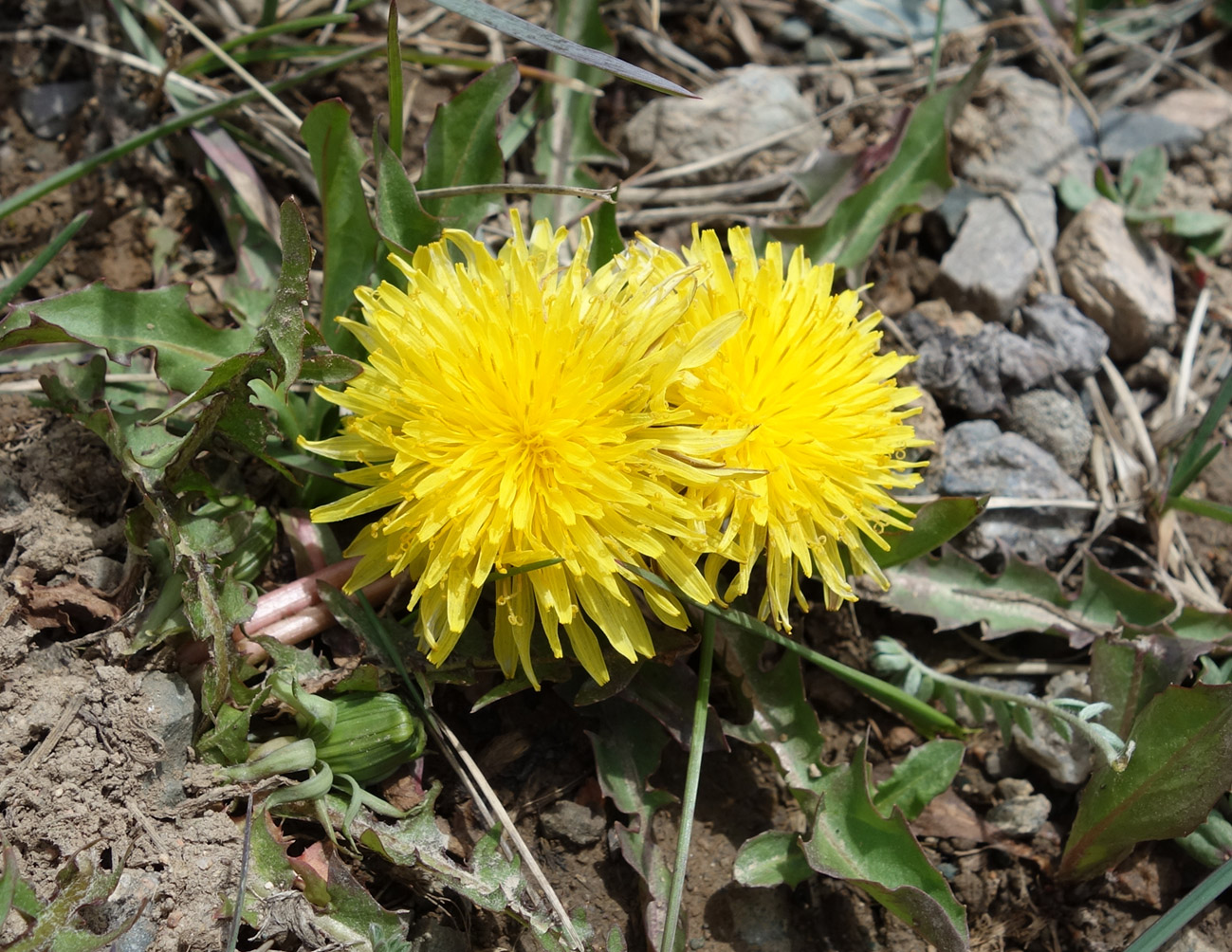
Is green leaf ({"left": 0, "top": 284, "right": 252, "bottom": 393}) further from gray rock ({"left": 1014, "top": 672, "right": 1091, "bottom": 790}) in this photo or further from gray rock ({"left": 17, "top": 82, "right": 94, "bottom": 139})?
gray rock ({"left": 1014, "top": 672, "right": 1091, "bottom": 790})

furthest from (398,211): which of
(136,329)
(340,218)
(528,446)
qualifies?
(528,446)

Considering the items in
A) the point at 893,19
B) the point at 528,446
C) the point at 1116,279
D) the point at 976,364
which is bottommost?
the point at 976,364

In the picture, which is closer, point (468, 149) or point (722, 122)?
point (468, 149)

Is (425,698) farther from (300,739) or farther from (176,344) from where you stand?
(176,344)

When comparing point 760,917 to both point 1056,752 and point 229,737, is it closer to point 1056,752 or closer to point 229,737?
point 1056,752

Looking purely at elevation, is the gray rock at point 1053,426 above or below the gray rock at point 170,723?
above

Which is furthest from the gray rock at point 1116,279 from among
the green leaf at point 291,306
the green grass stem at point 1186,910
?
the green leaf at point 291,306

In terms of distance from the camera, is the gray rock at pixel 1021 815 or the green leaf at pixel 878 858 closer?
the green leaf at pixel 878 858

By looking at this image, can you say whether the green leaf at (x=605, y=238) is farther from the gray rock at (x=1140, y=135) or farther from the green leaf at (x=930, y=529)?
the gray rock at (x=1140, y=135)
